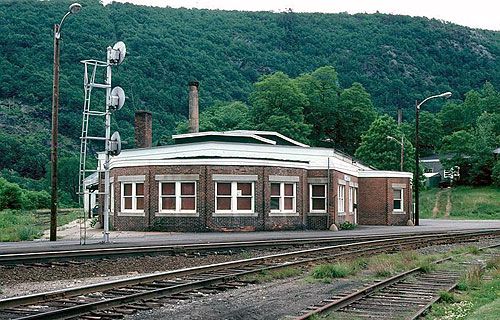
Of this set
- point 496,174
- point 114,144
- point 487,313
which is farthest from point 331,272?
point 496,174

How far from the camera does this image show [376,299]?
574 inches

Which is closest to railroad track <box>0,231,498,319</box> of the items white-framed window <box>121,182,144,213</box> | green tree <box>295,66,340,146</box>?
white-framed window <box>121,182,144,213</box>

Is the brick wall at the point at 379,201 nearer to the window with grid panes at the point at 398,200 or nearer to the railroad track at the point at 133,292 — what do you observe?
the window with grid panes at the point at 398,200

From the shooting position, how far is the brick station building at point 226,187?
128ft

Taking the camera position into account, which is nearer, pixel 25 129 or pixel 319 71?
pixel 319 71

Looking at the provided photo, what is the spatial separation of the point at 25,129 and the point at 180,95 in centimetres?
3862

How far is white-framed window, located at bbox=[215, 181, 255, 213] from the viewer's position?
39.1 m

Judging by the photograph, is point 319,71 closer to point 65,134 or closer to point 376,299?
point 65,134

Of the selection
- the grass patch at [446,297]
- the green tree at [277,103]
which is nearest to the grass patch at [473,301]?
the grass patch at [446,297]

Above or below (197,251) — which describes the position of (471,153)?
above

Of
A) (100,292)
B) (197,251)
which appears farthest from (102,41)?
(100,292)

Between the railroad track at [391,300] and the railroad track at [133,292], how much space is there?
113 inches

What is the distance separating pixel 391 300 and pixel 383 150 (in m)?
73.1

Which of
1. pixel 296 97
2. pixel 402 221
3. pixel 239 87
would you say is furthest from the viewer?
pixel 239 87
